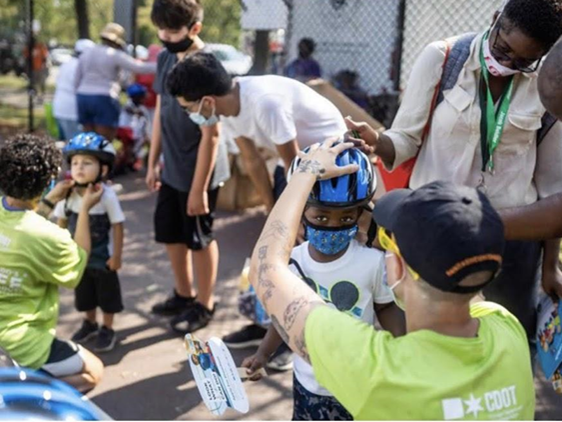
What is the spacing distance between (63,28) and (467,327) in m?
37.0

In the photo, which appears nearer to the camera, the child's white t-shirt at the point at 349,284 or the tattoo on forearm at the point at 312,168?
the tattoo on forearm at the point at 312,168

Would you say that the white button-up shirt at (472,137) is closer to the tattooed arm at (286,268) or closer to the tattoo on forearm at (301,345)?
the tattooed arm at (286,268)

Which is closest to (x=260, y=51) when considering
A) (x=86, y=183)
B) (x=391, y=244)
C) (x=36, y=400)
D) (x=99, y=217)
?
(x=99, y=217)

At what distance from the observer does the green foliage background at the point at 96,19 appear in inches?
576

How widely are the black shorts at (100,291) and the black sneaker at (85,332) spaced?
0.61 feet

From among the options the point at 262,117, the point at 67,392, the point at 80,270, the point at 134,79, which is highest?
the point at 262,117

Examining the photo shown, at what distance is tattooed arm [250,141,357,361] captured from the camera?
178 centimetres

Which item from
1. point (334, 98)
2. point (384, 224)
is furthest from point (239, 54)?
point (384, 224)

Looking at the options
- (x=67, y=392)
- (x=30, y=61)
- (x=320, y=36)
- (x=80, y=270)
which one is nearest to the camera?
(x=67, y=392)

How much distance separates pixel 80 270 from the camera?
343 cm

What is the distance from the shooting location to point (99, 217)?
4.33m

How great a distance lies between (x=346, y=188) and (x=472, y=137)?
690 mm

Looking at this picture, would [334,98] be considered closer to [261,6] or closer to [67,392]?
[261,6]

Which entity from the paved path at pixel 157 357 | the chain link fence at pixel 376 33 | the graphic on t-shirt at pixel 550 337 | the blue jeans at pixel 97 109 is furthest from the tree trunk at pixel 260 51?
the graphic on t-shirt at pixel 550 337
